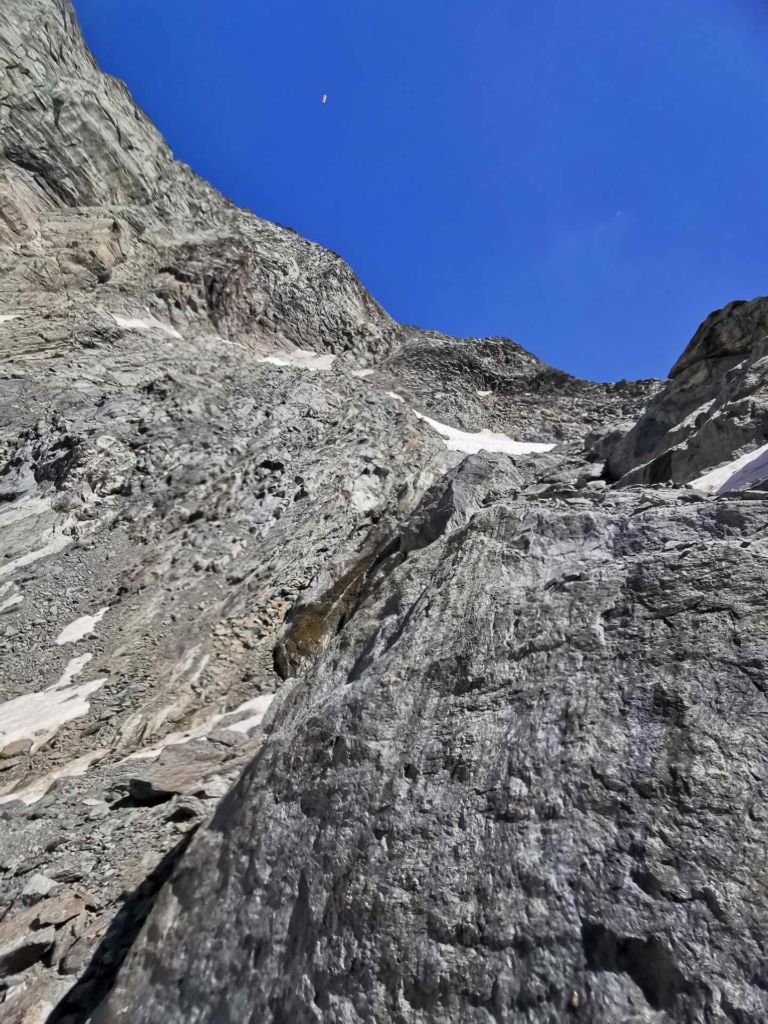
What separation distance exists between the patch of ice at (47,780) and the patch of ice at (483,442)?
18346mm

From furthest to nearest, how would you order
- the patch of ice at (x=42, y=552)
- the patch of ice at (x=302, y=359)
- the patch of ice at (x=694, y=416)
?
the patch of ice at (x=302, y=359), the patch of ice at (x=42, y=552), the patch of ice at (x=694, y=416)

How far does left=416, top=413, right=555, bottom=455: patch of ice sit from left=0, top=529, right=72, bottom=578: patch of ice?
1485cm

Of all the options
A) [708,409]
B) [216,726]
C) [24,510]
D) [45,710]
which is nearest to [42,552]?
[24,510]

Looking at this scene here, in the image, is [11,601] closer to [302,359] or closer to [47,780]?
[47,780]

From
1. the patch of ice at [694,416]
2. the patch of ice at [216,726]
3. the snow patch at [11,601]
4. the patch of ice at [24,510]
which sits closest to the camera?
the patch of ice at [216,726]

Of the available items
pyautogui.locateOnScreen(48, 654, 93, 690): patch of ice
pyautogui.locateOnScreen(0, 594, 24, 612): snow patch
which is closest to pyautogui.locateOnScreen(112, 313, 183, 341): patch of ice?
pyautogui.locateOnScreen(0, 594, 24, 612): snow patch

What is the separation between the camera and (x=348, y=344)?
33.5 meters

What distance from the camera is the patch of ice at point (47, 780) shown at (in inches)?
300

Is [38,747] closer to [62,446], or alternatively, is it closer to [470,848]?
[470,848]

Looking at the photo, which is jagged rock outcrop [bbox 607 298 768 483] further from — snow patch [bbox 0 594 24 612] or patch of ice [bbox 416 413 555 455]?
snow patch [bbox 0 594 24 612]

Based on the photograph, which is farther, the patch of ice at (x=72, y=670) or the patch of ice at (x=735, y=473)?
the patch of ice at (x=72, y=670)

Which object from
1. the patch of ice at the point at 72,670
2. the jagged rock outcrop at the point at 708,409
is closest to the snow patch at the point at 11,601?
the patch of ice at the point at 72,670

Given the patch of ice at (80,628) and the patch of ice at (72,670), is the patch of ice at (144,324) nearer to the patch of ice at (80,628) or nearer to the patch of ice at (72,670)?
the patch of ice at (80,628)

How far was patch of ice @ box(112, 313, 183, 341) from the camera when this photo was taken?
82.8 feet
